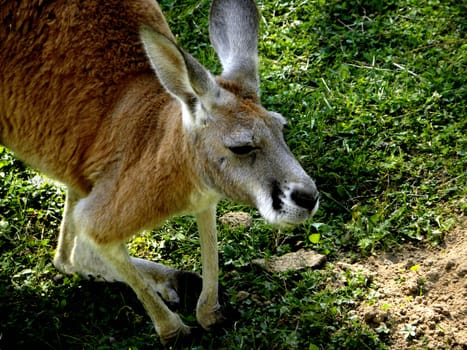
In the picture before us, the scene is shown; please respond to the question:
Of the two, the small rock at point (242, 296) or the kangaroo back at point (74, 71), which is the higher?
the kangaroo back at point (74, 71)

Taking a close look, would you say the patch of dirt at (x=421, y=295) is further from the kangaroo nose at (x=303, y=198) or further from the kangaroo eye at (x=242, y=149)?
the kangaroo eye at (x=242, y=149)

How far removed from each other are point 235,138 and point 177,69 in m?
0.49

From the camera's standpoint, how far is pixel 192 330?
5.24 m

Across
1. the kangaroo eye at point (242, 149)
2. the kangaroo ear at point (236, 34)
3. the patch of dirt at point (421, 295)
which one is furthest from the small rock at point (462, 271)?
the kangaroo ear at point (236, 34)

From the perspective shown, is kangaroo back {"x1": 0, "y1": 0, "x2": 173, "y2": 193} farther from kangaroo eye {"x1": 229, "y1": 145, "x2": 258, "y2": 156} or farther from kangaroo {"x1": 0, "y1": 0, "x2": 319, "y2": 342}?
kangaroo eye {"x1": 229, "y1": 145, "x2": 258, "y2": 156}

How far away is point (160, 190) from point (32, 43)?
Answer: 1320 millimetres

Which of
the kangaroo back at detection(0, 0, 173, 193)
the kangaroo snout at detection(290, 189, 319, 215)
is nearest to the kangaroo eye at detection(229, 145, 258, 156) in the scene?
the kangaroo snout at detection(290, 189, 319, 215)

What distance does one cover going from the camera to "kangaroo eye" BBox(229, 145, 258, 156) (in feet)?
14.5

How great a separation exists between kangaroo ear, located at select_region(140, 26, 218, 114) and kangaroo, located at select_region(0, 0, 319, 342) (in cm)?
1

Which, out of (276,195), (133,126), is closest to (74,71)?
(133,126)

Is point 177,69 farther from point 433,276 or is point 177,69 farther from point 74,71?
point 433,276

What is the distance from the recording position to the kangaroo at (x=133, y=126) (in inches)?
178

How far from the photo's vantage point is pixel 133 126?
497 cm

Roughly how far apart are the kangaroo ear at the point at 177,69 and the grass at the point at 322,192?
5.05 feet
